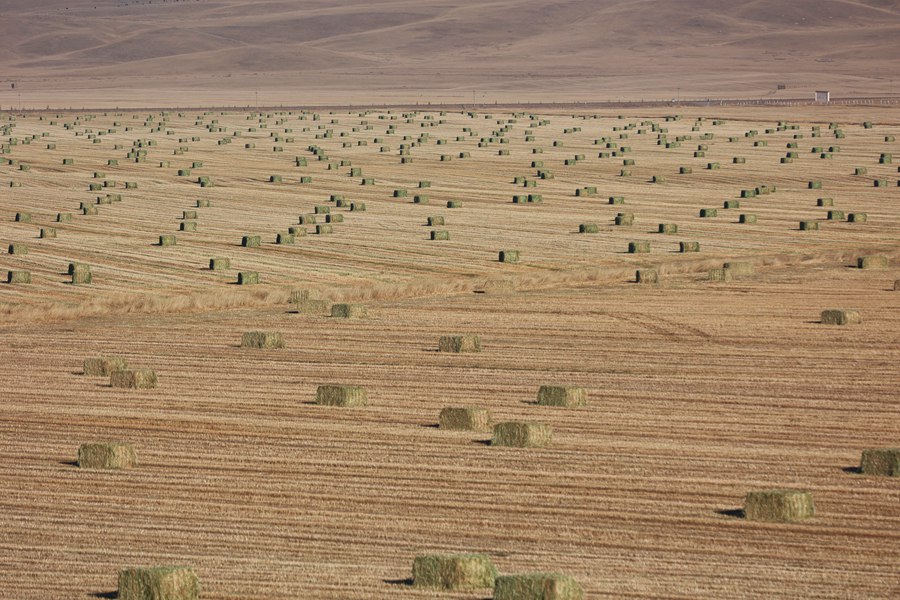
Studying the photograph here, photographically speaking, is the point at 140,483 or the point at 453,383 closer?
the point at 140,483

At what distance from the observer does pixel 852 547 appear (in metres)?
21.4

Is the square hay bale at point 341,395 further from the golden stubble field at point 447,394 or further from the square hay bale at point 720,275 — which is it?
the square hay bale at point 720,275

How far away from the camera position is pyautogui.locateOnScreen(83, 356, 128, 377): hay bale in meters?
35.3

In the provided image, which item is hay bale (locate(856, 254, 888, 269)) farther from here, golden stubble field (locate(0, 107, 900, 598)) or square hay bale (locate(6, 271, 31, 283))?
square hay bale (locate(6, 271, 31, 283))

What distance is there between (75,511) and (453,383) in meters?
11.9

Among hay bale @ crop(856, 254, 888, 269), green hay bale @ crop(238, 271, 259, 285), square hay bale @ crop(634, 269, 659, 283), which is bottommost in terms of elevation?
green hay bale @ crop(238, 271, 259, 285)

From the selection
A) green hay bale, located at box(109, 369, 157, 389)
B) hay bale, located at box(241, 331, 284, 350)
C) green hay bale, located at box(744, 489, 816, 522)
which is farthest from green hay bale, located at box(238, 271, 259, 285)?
green hay bale, located at box(744, 489, 816, 522)

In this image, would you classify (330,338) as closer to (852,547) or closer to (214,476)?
(214,476)

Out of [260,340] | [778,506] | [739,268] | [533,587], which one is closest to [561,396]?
[778,506]

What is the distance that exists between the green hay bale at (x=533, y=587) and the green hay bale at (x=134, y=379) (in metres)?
17.7

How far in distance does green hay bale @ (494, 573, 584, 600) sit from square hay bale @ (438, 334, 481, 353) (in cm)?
2091

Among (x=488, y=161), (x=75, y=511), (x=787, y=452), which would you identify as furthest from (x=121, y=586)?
(x=488, y=161)

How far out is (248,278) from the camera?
50125 millimetres

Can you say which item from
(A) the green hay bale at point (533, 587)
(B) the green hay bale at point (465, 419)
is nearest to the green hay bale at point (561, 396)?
(B) the green hay bale at point (465, 419)
